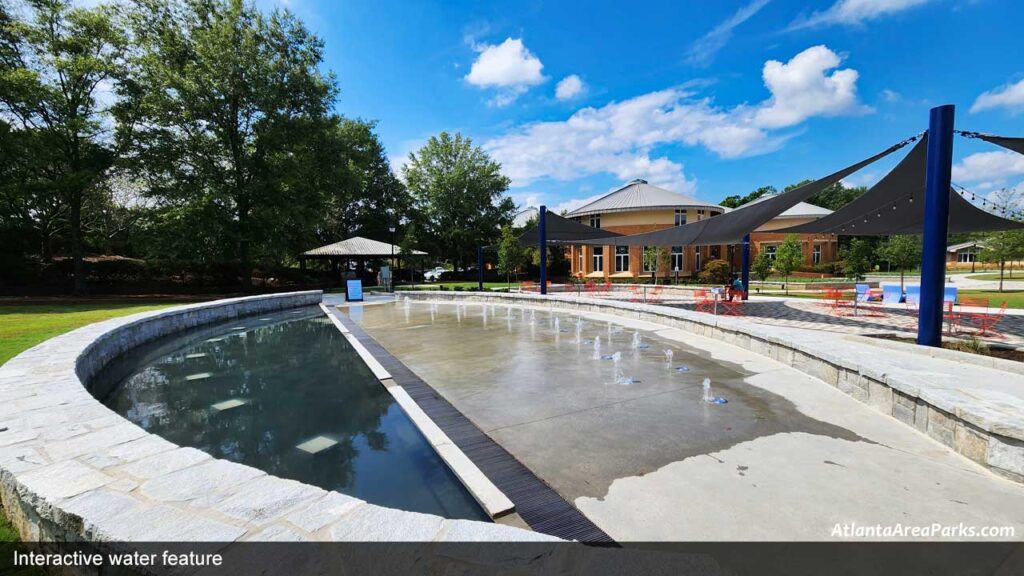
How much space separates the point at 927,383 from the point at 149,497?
643cm

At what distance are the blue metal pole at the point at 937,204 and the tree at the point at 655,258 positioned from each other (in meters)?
24.4

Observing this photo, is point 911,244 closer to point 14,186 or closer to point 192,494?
point 192,494

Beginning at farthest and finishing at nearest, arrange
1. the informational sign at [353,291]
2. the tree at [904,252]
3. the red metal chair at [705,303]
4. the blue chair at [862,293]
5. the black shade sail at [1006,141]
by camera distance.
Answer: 1. the tree at [904,252]
2. the informational sign at [353,291]
3. the red metal chair at [705,303]
4. the blue chair at [862,293]
5. the black shade sail at [1006,141]

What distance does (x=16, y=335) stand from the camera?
357 inches

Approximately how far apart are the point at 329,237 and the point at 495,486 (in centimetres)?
4385

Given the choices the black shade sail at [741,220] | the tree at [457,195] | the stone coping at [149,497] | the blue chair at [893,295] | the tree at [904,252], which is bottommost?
the stone coping at [149,497]

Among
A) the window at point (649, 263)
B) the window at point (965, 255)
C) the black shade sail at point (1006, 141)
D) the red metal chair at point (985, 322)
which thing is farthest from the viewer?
the window at point (965, 255)

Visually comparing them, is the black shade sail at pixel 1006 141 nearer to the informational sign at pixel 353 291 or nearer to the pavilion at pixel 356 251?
the informational sign at pixel 353 291

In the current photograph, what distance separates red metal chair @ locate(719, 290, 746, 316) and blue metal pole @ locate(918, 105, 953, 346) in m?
6.69

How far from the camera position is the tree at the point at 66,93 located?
19984mm

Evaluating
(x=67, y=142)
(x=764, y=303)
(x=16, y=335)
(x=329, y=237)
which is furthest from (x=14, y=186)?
(x=764, y=303)

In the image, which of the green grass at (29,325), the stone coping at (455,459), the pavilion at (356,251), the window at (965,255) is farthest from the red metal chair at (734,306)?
the window at (965,255)

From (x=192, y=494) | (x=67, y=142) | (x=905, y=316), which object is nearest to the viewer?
(x=192, y=494)

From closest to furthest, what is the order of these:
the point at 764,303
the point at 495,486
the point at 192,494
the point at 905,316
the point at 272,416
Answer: the point at 192,494
the point at 495,486
the point at 272,416
the point at 905,316
the point at 764,303
